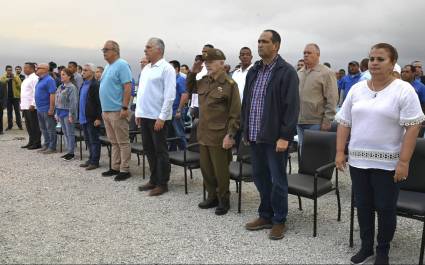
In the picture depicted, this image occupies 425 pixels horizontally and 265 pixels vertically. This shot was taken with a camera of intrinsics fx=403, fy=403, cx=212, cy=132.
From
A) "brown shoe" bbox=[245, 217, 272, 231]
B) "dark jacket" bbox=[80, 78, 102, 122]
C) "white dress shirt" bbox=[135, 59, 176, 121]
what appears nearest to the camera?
"brown shoe" bbox=[245, 217, 272, 231]

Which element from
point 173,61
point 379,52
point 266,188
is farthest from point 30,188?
point 379,52

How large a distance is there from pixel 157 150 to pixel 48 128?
14.0 feet

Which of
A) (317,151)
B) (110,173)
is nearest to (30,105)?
(110,173)

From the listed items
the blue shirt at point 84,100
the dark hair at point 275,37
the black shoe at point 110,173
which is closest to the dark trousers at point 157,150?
the black shoe at point 110,173

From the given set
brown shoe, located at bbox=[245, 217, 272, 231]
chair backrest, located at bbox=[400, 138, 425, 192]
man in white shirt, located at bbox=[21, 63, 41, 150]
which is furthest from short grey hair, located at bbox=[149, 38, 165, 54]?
man in white shirt, located at bbox=[21, 63, 41, 150]

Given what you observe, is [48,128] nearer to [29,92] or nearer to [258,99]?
[29,92]

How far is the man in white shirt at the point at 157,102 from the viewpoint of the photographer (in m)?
5.21

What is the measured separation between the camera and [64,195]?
543 centimetres

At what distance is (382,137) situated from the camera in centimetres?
294

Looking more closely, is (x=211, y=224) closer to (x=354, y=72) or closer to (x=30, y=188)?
(x=30, y=188)

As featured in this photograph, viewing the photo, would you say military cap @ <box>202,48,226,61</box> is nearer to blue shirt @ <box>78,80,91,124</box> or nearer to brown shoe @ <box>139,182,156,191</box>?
brown shoe @ <box>139,182,156,191</box>

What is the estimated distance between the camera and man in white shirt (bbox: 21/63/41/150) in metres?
9.12

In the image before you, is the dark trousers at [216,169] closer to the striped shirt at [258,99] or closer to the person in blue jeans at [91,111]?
the striped shirt at [258,99]

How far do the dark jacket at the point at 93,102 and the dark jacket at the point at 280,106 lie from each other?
3.85 m
